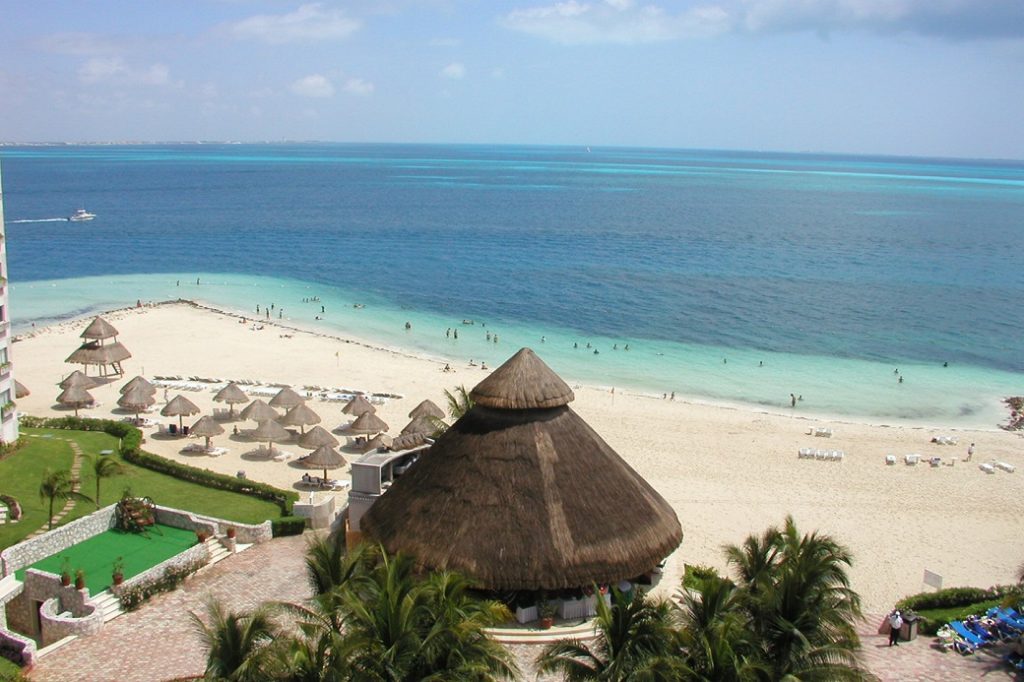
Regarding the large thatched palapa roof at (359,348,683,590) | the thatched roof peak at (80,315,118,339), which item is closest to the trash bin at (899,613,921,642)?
the large thatched palapa roof at (359,348,683,590)

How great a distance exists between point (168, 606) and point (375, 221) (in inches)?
4100

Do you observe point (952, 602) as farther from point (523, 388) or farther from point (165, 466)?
point (165, 466)

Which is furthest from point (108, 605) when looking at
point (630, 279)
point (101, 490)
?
point (630, 279)

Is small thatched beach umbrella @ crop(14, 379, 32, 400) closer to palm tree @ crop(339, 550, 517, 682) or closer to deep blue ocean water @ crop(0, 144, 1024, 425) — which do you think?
deep blue ocean water @ crop(0, 144, 1024, 425)

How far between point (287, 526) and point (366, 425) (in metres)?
9.23

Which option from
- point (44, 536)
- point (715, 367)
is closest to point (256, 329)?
point (715, 367)

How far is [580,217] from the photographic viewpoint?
128125 mm

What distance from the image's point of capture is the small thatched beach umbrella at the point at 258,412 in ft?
103

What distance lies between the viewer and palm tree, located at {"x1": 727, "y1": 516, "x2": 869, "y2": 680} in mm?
11828

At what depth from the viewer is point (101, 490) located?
24203 millimetres

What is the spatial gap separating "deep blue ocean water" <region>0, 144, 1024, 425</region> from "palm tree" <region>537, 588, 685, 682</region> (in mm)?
32914

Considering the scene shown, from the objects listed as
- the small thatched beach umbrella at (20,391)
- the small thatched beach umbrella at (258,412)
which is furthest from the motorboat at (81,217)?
the small thatched beach umbrella at (258,412)

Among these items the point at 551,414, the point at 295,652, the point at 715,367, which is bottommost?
the point at 715,367

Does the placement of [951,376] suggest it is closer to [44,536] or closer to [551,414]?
[551,414]
